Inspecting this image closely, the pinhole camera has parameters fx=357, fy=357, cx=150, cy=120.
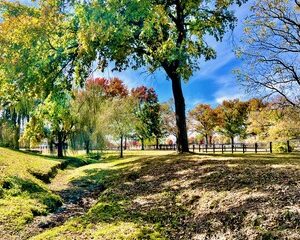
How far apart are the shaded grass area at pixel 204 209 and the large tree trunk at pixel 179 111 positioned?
8812mm

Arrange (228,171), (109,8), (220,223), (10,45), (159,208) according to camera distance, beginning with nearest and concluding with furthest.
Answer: (220,223) < (159,208) < (228,171) < (109,8) < (10,45)

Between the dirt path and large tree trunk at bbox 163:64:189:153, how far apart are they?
615cm

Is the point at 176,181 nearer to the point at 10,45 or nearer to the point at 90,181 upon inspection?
the point at 90,181

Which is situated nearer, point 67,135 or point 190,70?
point 190,70

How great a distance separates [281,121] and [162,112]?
47.2 metres

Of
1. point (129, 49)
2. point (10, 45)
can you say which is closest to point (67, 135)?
point (129, 49)

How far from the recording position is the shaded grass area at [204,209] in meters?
6.59

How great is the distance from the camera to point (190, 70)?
18469mm

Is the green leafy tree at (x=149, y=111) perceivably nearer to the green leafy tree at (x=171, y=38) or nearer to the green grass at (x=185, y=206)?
the green leafy tree at (x=171, y=38)

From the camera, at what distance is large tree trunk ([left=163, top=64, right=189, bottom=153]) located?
67.6 feet

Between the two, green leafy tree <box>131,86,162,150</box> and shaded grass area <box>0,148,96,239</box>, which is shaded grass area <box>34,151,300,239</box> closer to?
shaded grass area <box>0,148,96,239</box>

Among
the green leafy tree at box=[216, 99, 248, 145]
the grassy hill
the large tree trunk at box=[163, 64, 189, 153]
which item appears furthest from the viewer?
the green leafy tree at box=[216, 99, 248, 145]

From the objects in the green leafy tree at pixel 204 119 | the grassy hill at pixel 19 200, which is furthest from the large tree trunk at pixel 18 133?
the green leafy tree at pixel 204 119

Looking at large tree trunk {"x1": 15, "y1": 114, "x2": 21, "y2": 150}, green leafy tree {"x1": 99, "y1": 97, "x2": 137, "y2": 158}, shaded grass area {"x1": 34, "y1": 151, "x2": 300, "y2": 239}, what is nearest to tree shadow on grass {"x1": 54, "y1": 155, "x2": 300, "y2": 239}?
shaded grass area {"x1": 34, "y1": 151, "x2": 300, "y2": 239}
